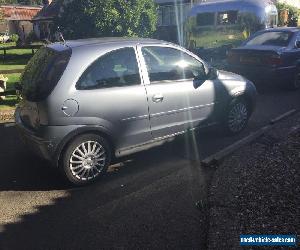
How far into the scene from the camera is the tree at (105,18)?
15.6 m

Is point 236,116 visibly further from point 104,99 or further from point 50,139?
point 50,139

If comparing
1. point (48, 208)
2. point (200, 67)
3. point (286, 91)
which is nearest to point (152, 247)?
point (48, 208)

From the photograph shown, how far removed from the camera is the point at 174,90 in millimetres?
5676

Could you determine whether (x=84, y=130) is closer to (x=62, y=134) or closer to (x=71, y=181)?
(x=62, y=134)

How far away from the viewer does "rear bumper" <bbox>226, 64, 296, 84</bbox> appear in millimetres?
9781

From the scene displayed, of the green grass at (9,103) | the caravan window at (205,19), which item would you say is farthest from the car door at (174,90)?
the caravan window at (205,19)

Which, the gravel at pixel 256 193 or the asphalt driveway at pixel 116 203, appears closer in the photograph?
the gravel at pixel 256 193

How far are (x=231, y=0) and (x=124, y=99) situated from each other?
12.6 m

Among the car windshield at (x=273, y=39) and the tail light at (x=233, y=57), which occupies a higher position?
the car windshield at (x=273, y=39)

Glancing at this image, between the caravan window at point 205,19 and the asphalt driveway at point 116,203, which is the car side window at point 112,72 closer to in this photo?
the asphalt driveway at point 116,203

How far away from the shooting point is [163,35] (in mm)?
25547

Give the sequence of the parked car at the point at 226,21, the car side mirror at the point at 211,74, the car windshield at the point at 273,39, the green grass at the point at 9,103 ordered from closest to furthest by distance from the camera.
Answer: the car side mirror at the point at 211,74 → the green grass at the point at 9,103 → the car windshield at the point at 273,39 → the parked car at the point at 226,21

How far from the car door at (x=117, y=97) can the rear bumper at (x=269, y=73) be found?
5.51 metres

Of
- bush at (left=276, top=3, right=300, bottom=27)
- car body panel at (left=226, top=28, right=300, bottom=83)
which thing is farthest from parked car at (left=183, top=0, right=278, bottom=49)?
bush at (left=276, top=3, right=300, bottom=27)
